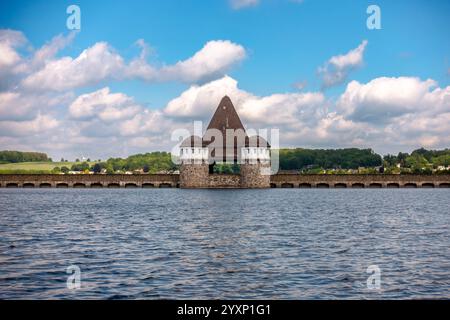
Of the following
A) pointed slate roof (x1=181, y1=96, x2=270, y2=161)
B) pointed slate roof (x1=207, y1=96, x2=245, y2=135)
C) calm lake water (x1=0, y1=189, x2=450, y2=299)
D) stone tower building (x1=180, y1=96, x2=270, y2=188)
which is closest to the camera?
calm lake water (x1=0, y1=189, x2=450, y2=299)

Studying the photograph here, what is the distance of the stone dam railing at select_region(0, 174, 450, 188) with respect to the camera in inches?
4279

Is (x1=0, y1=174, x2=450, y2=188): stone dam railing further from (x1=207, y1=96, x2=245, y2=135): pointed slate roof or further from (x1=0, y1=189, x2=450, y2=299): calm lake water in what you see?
(x1=0, y1=189, x2=450, y2=299): calm lake water

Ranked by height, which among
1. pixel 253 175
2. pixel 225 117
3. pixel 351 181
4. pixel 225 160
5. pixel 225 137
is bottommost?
pixel 351 181

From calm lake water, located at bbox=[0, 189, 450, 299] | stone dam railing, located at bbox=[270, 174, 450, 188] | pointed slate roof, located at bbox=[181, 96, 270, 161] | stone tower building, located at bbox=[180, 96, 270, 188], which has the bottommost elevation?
calm lake water, located at bbox=[0, 189, 450, 299]

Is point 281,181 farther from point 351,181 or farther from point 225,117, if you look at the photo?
point 225,117

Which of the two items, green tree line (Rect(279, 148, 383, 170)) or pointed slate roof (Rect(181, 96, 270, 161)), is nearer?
pointed slate roof (Rect(181, 96, 270, 161))

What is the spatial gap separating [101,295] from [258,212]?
101ft

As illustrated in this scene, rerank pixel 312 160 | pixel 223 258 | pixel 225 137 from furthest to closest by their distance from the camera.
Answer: pixel 312 160, pixel 225 137, pixel 223 258

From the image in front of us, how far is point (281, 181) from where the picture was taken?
107750 mm

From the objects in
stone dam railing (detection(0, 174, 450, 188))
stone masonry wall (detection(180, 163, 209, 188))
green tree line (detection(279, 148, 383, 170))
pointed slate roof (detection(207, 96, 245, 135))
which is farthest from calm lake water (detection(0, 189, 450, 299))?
green tree line (detection(279, 148, 383, 170))

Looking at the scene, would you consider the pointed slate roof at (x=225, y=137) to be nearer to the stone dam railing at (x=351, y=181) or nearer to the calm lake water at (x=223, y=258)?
the stone dam railing at (x=351, y=181)

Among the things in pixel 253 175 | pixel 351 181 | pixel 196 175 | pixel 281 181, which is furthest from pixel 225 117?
pixel 351 181

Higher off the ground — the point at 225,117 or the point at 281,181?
the point at 225,117

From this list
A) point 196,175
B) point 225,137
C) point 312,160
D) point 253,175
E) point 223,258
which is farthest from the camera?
point 312,160
